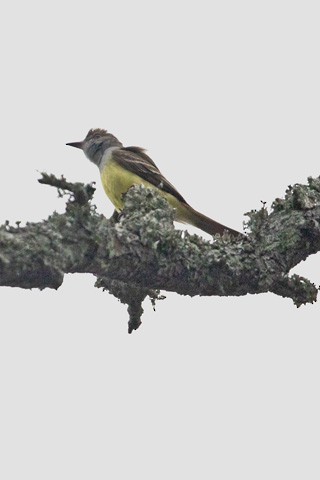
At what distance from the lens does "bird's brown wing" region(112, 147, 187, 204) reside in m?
8.55

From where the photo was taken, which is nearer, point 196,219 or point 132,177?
point 196,219

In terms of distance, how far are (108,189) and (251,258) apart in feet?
12.7

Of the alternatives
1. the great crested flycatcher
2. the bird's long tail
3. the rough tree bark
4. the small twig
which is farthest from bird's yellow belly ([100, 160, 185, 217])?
the small twig

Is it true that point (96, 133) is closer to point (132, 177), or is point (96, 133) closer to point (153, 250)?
point (132, 177)

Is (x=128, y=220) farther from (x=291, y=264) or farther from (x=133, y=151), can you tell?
(x=133, y=151)

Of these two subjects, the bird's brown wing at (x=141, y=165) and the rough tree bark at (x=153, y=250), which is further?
the bird's brown wing at (x=141, y=165)

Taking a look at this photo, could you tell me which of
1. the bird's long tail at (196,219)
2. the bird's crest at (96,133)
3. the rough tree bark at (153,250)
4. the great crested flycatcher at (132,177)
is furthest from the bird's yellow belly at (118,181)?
the rough tree bark at (153,250)

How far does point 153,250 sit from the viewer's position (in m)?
4.71

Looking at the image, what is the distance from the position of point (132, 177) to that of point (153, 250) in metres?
4.24

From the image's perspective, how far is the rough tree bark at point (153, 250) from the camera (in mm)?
3943

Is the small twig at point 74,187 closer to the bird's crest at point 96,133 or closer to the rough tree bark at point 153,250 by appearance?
the rough tree bark at point 153,250

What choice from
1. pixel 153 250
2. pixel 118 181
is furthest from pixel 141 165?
pixel 153 250

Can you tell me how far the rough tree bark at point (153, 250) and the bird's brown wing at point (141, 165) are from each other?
2895 millimetres

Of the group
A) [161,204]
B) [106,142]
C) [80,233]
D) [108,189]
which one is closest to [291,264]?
[161,204]
